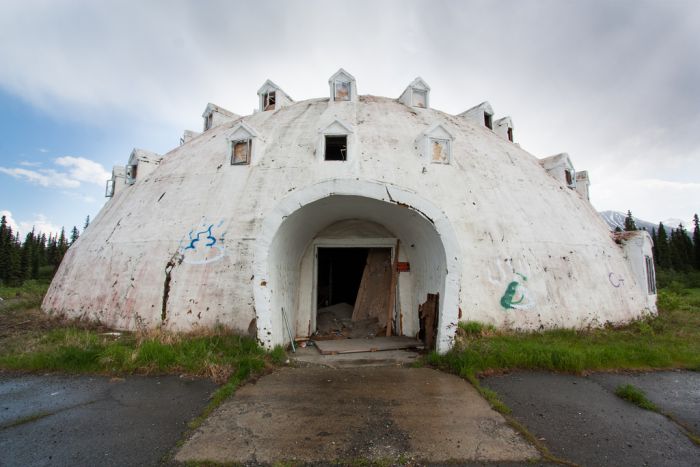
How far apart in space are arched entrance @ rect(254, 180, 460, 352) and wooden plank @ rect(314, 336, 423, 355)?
70 centimetres

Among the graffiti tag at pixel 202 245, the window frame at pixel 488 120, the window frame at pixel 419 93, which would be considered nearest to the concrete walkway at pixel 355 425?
the graffiti tag at pixel 202 245

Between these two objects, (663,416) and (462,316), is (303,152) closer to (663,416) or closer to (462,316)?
(462,316)

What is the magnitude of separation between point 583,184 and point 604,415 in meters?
10.3

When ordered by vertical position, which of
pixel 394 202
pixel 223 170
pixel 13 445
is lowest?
pixel 13 445

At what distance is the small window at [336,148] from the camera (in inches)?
365

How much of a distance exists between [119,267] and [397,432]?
27.4 feet

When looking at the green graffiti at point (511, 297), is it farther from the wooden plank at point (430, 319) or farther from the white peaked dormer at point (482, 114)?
the white peaked dormer at point (482, 114)

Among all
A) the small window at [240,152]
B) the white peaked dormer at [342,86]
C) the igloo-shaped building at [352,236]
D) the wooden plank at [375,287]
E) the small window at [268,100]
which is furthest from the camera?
the small window at [268,100]

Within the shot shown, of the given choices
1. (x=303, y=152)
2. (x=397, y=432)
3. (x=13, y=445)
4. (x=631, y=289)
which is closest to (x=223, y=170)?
(x=303, y=152)

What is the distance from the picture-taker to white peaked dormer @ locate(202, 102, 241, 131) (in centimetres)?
1338

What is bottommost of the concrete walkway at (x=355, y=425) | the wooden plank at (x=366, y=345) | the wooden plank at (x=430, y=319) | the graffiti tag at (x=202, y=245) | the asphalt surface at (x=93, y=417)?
the asphalt surface at (x=93, y=417)

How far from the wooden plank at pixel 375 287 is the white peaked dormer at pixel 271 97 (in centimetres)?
678

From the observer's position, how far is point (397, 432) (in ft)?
12.5

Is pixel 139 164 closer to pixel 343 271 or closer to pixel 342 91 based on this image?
pixel 342 91
